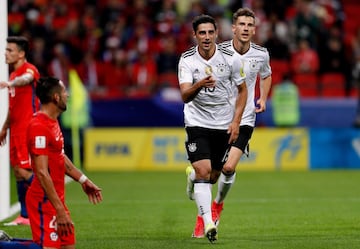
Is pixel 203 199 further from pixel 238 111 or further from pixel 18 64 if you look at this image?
pixel 18 64

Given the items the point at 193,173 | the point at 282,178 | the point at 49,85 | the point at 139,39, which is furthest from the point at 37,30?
the point at 49,85

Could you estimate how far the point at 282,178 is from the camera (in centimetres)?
2027

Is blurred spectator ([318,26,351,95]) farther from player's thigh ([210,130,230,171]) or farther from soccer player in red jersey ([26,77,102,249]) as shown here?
soccer player in red jersey ([26,77,102,249])

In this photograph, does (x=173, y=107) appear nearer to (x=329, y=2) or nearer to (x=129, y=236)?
(x=329, y=2)

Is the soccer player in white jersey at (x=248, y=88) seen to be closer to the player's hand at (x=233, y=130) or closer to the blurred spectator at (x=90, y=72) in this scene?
the player's hand at (x=233, y=130)

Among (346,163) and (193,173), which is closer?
(193,173)

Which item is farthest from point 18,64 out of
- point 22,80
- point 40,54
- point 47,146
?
point 40,54

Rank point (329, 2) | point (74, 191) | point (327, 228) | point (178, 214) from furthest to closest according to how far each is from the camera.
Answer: point (329, 2)
point (74, 191)
point (178, 214)
point (327, 228)

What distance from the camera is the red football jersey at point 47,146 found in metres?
8.15

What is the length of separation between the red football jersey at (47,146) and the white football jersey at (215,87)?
102 inches

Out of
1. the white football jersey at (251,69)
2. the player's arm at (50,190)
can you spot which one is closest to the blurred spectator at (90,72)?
the white football jersey at (251,69)

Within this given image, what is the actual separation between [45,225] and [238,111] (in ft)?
10.4

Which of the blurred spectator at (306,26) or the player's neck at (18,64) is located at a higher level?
the blurred spectator at (306,26)

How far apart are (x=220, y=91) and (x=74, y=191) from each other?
7.30 meters
